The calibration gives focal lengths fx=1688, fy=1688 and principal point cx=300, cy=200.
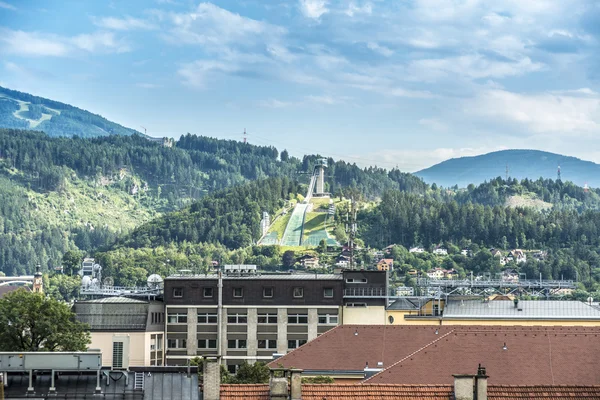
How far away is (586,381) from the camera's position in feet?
284

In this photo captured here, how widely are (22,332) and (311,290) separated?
54.4 m

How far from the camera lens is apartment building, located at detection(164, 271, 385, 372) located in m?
156

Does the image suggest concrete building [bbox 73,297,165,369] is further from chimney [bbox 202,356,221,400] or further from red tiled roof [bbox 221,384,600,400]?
chimney [bbox 202,356,221,400]

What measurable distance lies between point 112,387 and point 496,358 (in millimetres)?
32476

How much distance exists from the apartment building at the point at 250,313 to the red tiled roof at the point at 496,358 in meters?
54.2

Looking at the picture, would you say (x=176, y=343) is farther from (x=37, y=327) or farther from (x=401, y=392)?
(x=401, y=392)

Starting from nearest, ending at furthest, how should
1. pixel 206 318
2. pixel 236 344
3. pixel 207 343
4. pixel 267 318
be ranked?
pixel 207 343 < pixel 206 318 < pixel 236 344 < pixel 267 318

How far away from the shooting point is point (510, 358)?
90500 millimetres

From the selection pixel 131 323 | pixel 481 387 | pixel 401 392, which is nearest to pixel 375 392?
pixel 401 392

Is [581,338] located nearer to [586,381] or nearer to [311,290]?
[586,381]

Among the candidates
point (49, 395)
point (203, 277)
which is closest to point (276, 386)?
point (49, 395)

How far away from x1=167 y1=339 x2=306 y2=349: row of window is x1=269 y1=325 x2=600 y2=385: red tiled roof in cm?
5351

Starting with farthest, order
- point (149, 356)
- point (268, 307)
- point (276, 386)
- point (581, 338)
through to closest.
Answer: point (268, 307) → point (149, 356) → point (581, 338) → point (276, 386)

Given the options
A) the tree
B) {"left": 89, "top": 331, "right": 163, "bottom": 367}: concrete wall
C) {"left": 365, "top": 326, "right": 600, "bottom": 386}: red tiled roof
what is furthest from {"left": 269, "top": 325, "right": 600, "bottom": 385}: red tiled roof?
{"left": 89, "top": 331, "right": 163, "bottom": 367}: concrete wall
